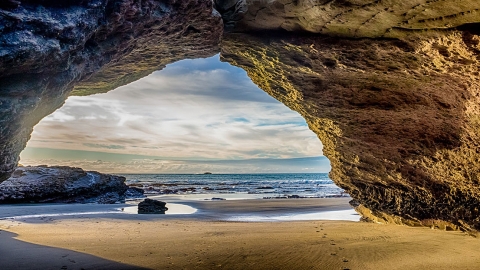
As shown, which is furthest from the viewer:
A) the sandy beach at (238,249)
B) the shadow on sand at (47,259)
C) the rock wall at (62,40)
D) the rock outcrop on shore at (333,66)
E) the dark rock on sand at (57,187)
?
the dark rock on sand at (57,187)

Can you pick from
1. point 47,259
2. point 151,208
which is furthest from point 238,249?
point 151,208

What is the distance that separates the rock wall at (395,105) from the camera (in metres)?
5.42

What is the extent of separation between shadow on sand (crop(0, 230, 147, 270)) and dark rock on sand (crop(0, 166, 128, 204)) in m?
15.1

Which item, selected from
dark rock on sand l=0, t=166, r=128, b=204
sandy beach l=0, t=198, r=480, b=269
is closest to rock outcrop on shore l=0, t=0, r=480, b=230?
sandy beach l=0, t=198, r=480, b=269

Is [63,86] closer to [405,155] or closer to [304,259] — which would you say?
[304,259]

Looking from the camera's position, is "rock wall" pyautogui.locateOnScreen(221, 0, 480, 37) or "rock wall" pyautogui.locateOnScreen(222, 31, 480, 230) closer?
"rock wall" pyautogui.locateOnScreen(221, 0, 480, 37)

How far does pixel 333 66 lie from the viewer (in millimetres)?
6398

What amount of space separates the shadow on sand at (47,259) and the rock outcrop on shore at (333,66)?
1.30 meters

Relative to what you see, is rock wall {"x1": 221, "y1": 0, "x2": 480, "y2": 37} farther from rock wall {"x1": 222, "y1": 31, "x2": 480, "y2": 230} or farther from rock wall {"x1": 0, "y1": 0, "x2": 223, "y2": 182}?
rock wall {"x1": 0, "y1": 0, "x2": 223, "y2": 182}

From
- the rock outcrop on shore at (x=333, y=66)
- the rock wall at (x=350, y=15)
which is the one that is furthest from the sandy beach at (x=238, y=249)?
the rock wall at (x=350, y=15)

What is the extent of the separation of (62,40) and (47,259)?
344 centimetres

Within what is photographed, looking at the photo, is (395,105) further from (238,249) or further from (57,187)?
(57,187)

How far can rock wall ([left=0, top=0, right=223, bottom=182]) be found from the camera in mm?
3562

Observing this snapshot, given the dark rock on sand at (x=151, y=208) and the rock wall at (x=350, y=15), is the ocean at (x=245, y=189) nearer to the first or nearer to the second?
the dark rock on sand at (x=151, y=208)
